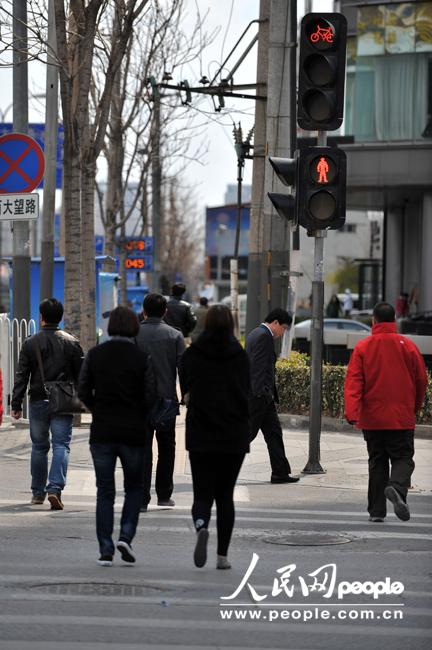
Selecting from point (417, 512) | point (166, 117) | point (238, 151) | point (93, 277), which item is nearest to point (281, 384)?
point (93, 277)

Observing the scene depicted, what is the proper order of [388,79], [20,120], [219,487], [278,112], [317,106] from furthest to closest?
[388,79] → [278,112] → [20,120] → [317,106] → [219,487]

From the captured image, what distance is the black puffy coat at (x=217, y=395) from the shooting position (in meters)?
8.45

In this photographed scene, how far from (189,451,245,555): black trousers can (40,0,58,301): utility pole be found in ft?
32.4

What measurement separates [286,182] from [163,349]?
11.1 feet

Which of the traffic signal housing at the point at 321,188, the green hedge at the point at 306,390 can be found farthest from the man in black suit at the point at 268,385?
the green hedge at the point at 306,390

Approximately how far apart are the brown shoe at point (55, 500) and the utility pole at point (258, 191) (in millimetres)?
10110

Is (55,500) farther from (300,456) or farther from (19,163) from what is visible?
(19,163)

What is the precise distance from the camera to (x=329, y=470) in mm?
14031

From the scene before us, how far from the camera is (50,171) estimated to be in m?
18.5

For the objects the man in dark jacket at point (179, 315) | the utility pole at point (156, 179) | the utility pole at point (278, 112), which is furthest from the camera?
the utility pole at point (156, 179)

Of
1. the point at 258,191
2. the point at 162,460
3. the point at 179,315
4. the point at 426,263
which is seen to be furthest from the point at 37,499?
the point at 426,263

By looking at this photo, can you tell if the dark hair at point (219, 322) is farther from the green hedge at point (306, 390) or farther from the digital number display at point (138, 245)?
the digital number display at point (138, 245)

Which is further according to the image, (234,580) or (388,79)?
(388,79)

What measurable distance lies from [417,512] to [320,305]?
2.99 meters
